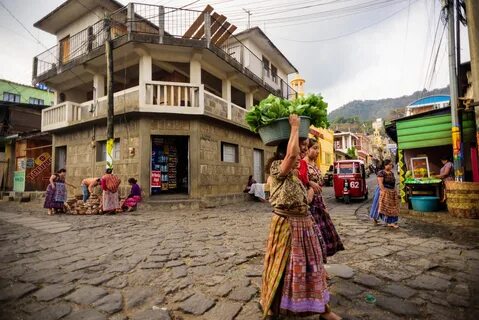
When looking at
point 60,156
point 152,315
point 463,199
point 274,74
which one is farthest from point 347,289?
point 274,74

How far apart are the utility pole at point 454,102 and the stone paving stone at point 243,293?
26.4 feet

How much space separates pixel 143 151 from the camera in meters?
10.4

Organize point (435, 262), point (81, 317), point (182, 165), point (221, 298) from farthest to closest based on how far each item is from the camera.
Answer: point (182, 165) → point (435, 262) → point (221, 298) → point (81, 317)

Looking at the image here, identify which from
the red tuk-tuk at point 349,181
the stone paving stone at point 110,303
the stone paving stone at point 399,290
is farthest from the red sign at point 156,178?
the stone paving stone at point 399,290

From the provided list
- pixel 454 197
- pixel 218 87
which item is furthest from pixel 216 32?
pixel 454 197

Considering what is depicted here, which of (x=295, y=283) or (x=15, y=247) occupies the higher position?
(x=295, y=283)

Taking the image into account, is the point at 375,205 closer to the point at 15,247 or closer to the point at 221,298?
the point at 221,298

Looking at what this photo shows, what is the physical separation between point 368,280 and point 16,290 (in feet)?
13.8

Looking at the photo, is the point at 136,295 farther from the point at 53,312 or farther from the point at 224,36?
the point at 224,36

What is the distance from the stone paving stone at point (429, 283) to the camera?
119 inches

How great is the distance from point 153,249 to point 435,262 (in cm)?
458

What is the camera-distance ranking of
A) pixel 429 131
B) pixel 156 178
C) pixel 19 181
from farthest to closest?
pixel 19 181 < pixel 156 178 < pixel 429 131

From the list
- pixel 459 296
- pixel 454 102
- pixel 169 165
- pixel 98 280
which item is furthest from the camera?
pixel 169 165

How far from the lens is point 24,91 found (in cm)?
2434
